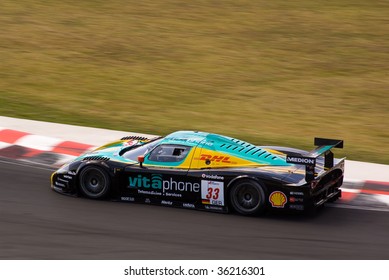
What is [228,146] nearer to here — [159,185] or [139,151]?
[159,185]

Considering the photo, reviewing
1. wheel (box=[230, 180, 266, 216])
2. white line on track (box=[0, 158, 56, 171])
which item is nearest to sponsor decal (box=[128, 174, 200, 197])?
wheel (box=[230, 180, 266, 216])

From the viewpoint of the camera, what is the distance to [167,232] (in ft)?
35.6

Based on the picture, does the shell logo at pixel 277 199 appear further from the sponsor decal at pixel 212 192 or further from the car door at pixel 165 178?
the car door at pixel 165 178

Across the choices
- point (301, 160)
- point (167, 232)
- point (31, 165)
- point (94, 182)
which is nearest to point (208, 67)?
point (31, 165)

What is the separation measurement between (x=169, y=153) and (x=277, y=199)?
1.77 m

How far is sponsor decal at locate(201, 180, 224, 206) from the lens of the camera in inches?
451

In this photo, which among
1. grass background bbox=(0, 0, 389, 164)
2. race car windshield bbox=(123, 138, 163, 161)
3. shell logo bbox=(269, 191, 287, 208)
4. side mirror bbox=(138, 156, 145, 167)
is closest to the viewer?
shell logo bbox=(269, 191, 287, 208)

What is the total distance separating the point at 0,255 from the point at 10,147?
5.35 m

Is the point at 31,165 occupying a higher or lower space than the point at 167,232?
higher

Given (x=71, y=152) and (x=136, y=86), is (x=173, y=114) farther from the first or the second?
(x=71, y=152)

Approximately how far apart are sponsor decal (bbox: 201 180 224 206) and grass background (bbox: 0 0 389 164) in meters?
4.59

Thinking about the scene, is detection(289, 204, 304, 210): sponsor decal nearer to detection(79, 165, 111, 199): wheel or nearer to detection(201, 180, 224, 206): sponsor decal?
detection(201, 180, 224, 206): sponsor decal

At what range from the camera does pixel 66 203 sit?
12.0 metres

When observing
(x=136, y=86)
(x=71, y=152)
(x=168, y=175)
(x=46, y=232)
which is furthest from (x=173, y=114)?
(x=46, y=232)
